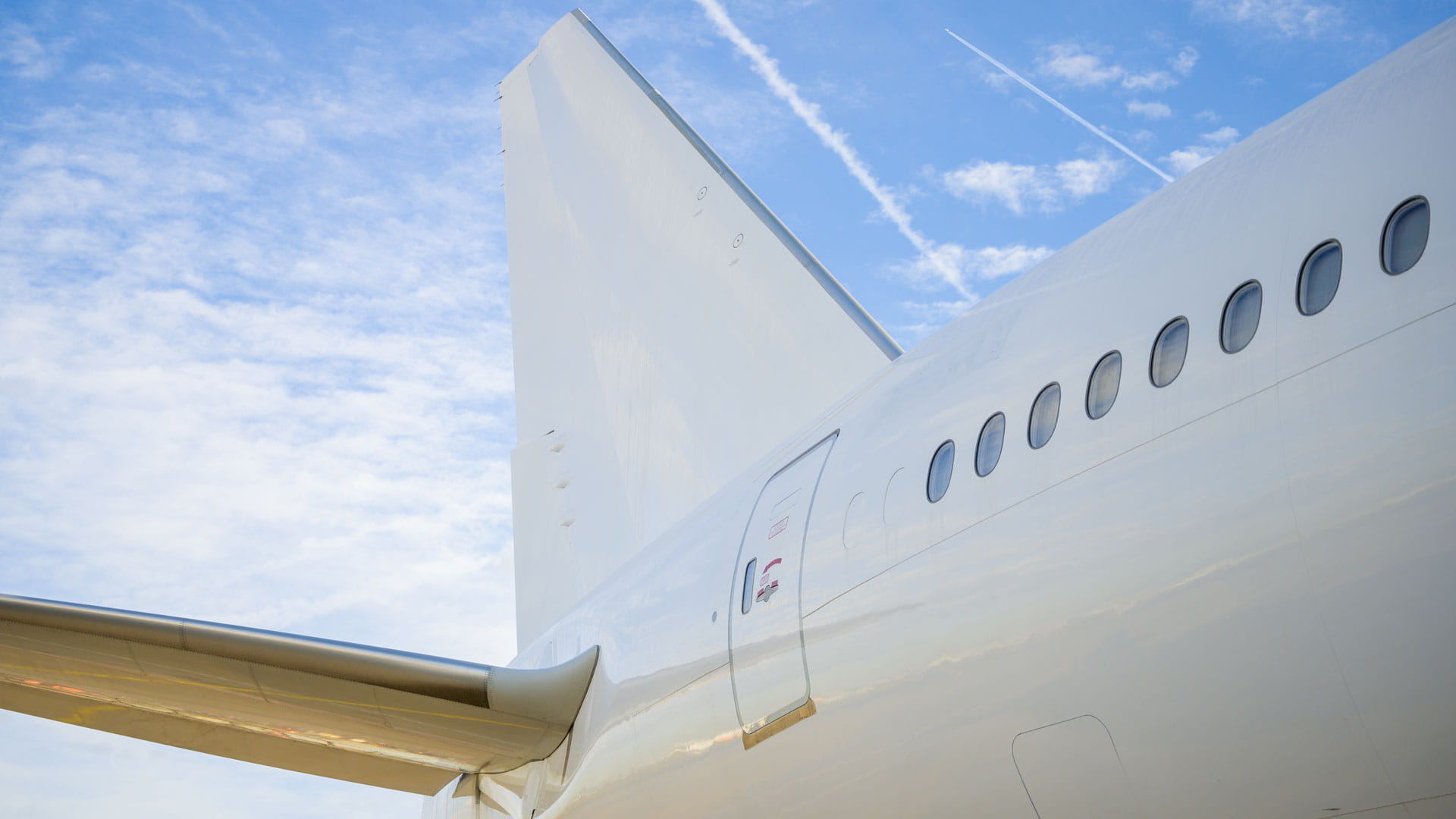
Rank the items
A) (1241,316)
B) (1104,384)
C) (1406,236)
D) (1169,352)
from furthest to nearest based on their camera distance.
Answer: (1104,384), (1169,352), (1241,316), (1406,236)

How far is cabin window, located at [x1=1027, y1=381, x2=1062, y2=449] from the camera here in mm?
3680

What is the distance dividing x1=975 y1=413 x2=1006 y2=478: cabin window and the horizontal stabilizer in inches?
129

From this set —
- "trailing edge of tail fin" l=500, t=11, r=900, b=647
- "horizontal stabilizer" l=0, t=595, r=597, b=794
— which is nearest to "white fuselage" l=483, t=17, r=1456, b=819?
"horizontal stabilizer" l=0, t=595, r=597, b=794

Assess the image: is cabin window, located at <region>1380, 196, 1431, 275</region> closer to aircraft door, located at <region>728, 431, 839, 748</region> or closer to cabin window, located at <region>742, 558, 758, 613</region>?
aircraft door, located at <region>728, 431, 839, 748</region>

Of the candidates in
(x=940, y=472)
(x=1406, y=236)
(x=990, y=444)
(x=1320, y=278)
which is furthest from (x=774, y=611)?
(x=1406, y=236)

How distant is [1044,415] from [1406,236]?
119 cm

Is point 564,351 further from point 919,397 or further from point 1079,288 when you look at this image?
point 1079,288

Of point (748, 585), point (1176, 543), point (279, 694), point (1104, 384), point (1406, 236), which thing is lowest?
point (1176, 543)

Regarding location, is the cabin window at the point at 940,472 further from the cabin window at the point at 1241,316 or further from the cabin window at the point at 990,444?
the cabin window at the point at 1241,316

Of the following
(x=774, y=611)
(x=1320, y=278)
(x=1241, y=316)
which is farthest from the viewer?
(x=774, y=611)

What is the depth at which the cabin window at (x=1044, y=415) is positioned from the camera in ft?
12.1

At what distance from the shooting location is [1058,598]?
3.41 meters

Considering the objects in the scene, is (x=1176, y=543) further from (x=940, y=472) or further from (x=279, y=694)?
(x=279, y=694)

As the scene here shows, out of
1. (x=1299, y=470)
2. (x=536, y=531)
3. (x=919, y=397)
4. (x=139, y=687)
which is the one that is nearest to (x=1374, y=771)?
(x=1299, y=470)
